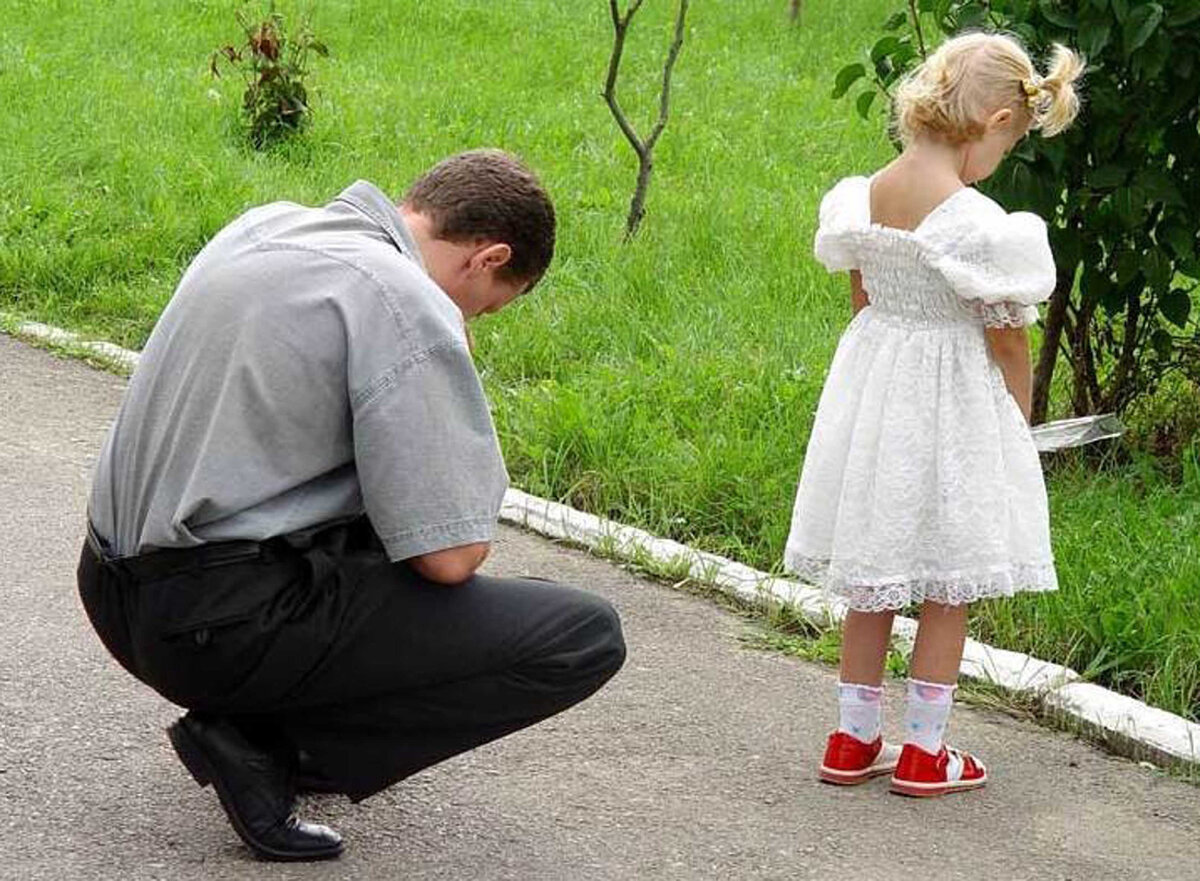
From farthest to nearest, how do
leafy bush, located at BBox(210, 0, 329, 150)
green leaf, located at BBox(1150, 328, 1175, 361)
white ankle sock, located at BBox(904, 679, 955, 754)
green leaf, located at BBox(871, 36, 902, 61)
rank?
leafy bush, located at BBox(210, 0, 329, 150), green leaf, located at BBox(1150, 328, 1175, 361), green leaf, located at BBox(871, 36, 902, 61), white ankle sock, located at BBox(904, 679, 955, 754)

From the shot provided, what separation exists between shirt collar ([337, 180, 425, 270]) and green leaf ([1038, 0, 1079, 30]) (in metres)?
2.83

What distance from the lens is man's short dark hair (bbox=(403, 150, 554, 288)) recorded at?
147 inches

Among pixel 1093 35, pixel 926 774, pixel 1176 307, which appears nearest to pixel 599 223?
pixel 1176 307

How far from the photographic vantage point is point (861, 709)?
4445mm

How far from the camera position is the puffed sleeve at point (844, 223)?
4340 mm

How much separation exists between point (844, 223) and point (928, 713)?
101cm

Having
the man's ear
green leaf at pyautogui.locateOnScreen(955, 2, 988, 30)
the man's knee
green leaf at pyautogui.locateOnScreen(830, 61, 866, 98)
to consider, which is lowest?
A: the man's knee

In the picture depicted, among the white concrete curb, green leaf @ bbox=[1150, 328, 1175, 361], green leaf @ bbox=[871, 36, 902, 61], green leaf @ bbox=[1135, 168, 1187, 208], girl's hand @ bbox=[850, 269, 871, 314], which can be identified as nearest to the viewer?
girl's hand @ bbox=[850, 269, 871, 314]

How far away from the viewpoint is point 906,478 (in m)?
4.27

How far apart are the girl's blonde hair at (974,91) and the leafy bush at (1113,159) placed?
166 cm

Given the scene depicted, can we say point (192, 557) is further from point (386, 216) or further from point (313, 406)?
point (386, 216)

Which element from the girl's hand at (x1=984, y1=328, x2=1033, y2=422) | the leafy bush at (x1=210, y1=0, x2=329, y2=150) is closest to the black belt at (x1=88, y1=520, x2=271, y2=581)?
the girl's hand at (x1=984, y1=328, x2=1033, y2=422)

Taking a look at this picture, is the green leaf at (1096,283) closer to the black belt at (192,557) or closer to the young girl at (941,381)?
the young girl at (941,381)

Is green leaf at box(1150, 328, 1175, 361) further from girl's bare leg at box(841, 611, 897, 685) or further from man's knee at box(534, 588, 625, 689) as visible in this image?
man's knee at box(534, 588, 625, 689)
